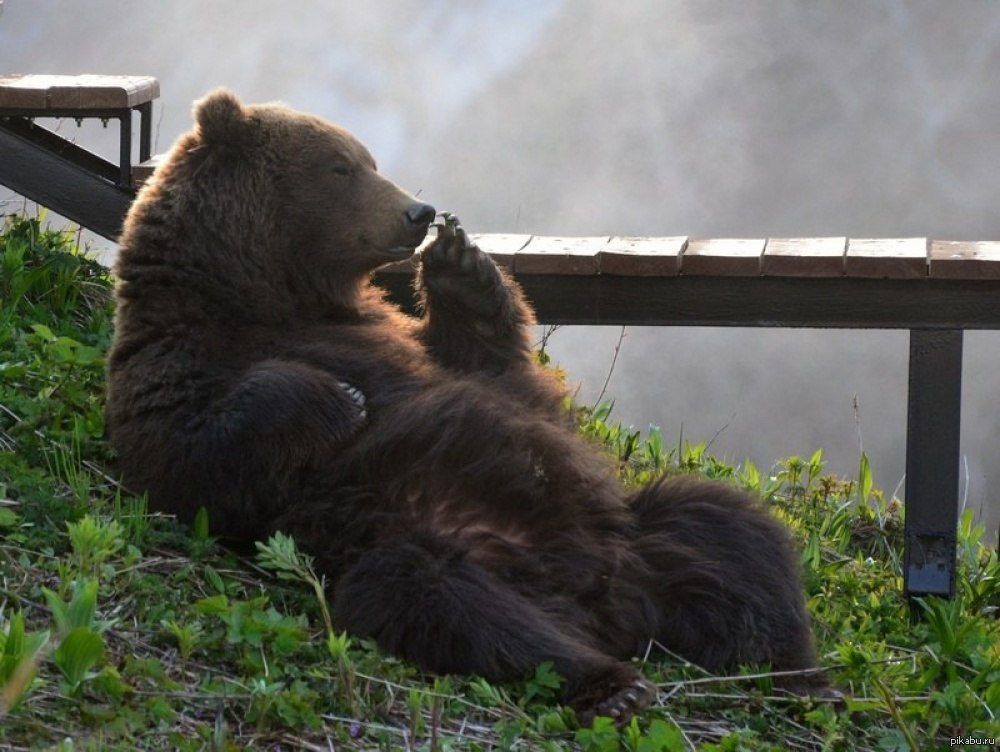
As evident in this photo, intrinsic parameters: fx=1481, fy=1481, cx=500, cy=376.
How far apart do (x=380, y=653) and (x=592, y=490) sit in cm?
89

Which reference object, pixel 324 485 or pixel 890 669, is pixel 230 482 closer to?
pixel 324 485

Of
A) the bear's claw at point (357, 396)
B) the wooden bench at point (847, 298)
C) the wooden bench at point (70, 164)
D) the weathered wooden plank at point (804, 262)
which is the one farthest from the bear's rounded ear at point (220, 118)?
the weathered wooden plank at point (804, 262)

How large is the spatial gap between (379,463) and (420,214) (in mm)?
905

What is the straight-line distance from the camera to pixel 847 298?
206 inches

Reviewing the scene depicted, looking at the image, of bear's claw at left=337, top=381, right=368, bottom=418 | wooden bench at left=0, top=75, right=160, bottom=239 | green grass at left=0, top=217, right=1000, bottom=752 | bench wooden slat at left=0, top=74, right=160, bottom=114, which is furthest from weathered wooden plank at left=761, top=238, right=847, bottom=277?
bench wooden slat at left=0, top=74, right=160, bottom=114

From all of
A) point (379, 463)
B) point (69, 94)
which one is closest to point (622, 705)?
point (379, 463)

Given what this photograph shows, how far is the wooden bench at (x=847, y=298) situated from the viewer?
5137 mm

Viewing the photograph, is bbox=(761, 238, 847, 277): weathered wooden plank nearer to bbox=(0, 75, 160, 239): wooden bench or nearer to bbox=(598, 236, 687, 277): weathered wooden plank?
bbox=(598, 236, 687, 277): weathered wooden plank

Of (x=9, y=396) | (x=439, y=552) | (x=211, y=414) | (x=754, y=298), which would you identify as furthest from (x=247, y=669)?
(x=754, y=298)

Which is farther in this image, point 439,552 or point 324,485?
point 324,485

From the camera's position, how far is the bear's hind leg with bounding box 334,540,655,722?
11.3 ft

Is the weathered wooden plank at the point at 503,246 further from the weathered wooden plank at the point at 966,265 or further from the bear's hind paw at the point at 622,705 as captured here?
the bear's hind paw at the point at 622,705

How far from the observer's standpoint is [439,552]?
3.62 metres

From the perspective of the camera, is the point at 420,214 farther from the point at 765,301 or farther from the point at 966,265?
the point at 966,265
